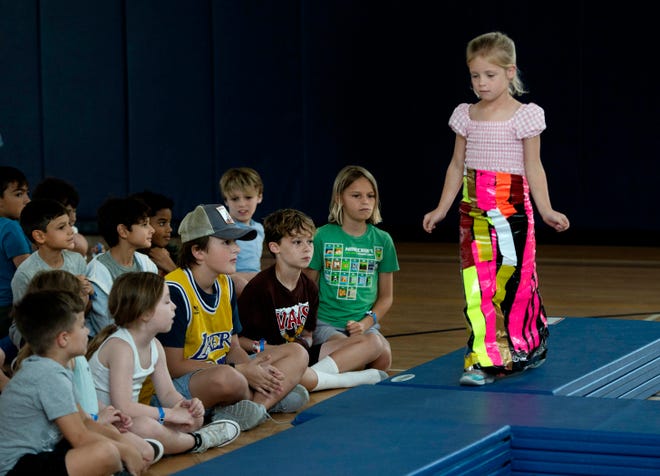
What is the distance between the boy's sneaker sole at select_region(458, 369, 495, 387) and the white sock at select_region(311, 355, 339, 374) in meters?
0.79

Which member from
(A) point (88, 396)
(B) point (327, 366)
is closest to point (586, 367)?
(B) point (327, 366)

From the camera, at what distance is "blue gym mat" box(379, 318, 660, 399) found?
13.4 feet

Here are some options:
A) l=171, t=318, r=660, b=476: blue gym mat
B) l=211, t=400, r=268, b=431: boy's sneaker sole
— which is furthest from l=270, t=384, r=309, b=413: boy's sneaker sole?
l=171, t=318, r=660, b=476: blue gym mat

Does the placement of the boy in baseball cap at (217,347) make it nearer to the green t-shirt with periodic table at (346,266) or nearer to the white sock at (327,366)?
the white sock at (327,366)

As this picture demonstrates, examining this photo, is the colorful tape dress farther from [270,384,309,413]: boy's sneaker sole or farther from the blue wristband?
the blue wristband

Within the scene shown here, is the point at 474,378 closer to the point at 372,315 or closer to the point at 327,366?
the point at 327,366

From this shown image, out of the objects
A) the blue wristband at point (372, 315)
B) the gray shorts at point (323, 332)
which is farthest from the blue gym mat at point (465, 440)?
the blue wristband at point (372, 315)

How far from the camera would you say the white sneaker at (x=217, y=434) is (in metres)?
3.75

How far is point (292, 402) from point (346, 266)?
0.94 metres

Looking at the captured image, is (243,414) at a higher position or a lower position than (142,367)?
lower

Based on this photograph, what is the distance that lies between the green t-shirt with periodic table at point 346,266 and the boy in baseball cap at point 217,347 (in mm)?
774

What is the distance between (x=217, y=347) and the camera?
4.23m

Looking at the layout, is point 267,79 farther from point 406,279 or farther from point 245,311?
point 245,311

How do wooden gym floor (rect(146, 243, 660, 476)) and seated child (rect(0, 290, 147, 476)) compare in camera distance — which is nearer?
seated child (rect(0, 290, 147, 476))
